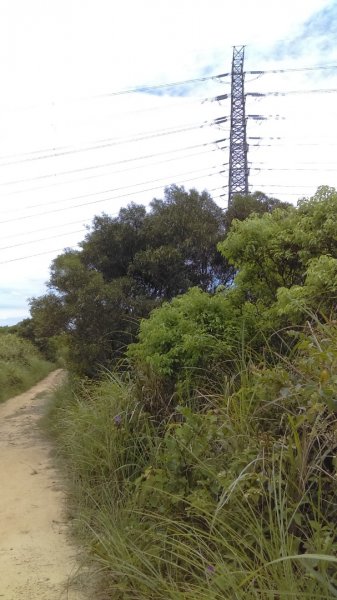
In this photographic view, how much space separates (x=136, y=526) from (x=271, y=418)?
1.45 m

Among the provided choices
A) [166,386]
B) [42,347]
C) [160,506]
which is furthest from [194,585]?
[42,347]

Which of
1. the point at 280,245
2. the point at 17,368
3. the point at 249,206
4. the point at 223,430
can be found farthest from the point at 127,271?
the point at 17,368

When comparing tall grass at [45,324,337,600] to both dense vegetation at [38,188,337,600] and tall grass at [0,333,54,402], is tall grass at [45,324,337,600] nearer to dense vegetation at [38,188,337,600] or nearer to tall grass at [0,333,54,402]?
dense vegetation at [38,188,337,600]

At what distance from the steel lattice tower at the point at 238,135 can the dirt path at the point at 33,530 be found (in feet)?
44.7

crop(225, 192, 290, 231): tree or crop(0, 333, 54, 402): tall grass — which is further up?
crop(225, 192, 290, 231): tree

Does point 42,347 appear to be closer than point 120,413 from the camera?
No

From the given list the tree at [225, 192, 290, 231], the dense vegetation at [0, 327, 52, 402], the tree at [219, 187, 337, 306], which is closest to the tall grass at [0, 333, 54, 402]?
the dense vegetation at [0, 327, 52, 402]

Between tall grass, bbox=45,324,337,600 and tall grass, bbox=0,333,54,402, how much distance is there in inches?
517

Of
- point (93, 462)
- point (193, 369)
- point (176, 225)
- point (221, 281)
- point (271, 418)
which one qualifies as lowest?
point (93, 462)

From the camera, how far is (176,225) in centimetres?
1179

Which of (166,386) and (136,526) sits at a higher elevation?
(166,386)

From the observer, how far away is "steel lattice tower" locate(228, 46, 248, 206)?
2070 cm

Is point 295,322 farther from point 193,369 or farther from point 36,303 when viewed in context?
point 36,303

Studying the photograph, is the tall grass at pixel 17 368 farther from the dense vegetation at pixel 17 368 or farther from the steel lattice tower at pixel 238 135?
the steel lattice tower at pixel 238 135
